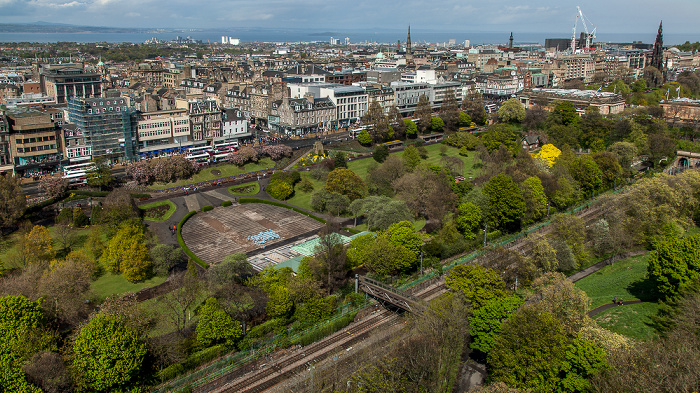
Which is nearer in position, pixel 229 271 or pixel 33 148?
pixel 229 271

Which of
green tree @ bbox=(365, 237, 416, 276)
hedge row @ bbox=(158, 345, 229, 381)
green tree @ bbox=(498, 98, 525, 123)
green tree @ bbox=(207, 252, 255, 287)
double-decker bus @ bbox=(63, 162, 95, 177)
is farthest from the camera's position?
green tree @ bbox=(498, 98, 525, 123)

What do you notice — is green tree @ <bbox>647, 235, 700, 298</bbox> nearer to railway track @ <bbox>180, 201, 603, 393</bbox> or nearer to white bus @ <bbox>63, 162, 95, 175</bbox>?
railway track @ <bbox>180, 201, 603, 393</bbox>

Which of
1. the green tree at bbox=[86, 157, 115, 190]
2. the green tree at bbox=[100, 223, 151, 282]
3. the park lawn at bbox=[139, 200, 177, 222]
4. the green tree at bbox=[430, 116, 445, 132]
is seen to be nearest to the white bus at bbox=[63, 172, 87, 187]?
the green tree at bbox=[86, 157, 115, 190]

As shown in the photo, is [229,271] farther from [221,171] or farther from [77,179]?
[77,179]

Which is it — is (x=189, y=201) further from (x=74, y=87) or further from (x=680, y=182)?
(x=680, y=182)

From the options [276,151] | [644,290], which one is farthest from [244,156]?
[644,290]

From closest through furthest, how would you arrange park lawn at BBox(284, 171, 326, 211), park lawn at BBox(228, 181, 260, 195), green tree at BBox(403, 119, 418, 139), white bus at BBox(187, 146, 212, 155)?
1. park lawn at BBox(284, 171, 326, 211)
2. park lawn at BBox(228, 181, 260, 195)
3. white bus at BBox(187, 146, 212, 155)
4. green tree at BBox(403, 119, 418, 139)
